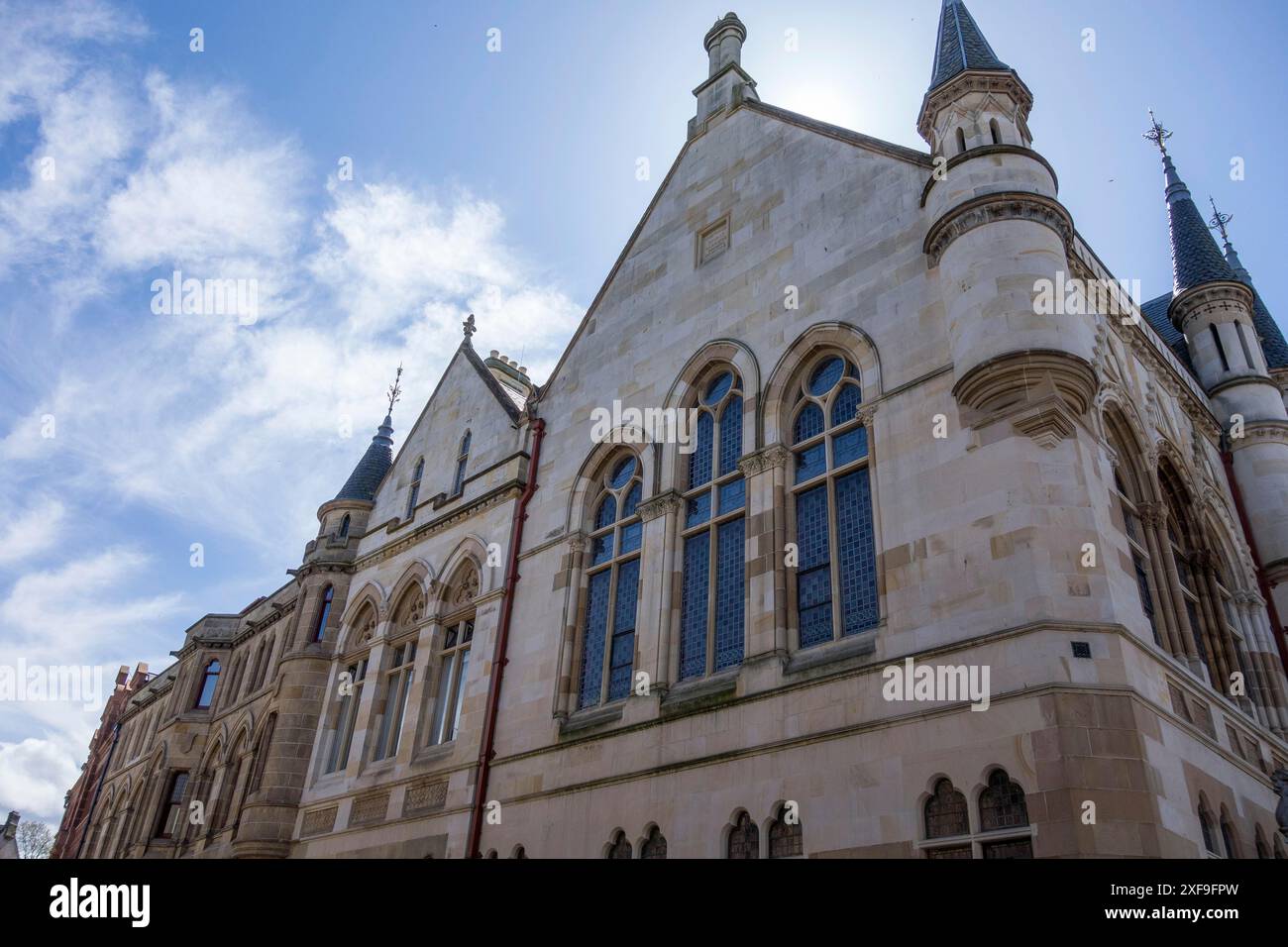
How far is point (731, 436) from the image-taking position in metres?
16.0

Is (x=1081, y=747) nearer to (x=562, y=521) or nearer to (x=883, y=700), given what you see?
(x=883, y=700)

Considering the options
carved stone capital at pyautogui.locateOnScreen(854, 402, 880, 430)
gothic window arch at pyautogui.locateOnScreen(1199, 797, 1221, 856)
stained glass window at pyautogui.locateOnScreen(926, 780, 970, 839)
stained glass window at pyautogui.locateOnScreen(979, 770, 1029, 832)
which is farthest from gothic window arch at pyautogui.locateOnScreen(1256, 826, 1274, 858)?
carved stone capital at pyautogui.locateOnScreen(854, 402, 880, 430)

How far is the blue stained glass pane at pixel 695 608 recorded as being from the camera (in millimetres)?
14570

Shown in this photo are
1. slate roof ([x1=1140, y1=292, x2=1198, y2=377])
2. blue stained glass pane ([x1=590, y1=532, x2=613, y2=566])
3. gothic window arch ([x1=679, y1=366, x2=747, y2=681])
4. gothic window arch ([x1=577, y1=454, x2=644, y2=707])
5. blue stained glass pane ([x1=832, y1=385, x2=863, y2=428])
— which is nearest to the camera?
blue stained glass pane ([x1=832, y1=385, x2=863, y2=428])

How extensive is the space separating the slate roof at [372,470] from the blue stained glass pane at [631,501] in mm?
10030

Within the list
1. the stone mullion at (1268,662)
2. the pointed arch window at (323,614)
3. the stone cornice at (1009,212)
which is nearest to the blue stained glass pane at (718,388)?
the stone cornice at (1009,212)

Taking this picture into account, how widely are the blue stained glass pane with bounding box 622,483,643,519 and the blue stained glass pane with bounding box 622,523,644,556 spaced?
0.70 ft

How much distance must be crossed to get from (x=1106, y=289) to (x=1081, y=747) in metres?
9.07

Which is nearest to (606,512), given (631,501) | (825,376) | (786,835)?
(631,501)

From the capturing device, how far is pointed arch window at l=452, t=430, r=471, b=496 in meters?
21.9

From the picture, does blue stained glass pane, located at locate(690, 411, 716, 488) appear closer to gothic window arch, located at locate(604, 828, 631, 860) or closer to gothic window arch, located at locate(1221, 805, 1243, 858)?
gothic window arch, located at locate(604, 828, 631, 860)

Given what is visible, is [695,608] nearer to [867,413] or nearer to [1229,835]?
[867,413]

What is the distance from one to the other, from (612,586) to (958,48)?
34.2 feet
